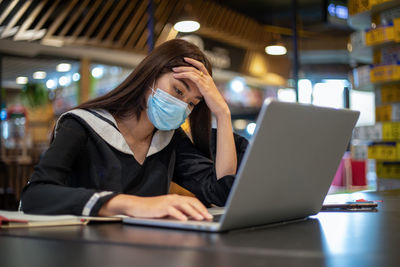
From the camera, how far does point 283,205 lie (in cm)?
103

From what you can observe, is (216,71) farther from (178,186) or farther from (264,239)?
(264,239)

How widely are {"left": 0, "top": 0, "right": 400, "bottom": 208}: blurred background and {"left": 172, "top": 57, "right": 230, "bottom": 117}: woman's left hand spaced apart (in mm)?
2361

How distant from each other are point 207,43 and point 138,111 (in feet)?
22.7

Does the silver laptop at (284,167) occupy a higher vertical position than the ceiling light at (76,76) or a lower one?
lower

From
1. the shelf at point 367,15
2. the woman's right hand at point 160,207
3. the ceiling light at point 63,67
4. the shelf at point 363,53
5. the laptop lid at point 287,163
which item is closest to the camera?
the laptop lid at point 287,163

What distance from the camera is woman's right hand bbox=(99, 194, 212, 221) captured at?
3.28 feet

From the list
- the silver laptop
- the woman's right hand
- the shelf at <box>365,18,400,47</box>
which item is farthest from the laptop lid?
the shelf at <box>365,18,400,47</box>

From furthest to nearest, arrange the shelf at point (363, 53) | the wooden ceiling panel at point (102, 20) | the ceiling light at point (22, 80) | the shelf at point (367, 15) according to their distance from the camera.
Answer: the ceiling light at point (22, 80), the wooden ceiling panel at point (102, 20), the shelf at point (363, 53), the shelf at point (367, 15)

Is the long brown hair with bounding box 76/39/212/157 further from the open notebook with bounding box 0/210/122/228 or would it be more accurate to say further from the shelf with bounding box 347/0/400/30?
the shelf with bounding box 347/0/400/30

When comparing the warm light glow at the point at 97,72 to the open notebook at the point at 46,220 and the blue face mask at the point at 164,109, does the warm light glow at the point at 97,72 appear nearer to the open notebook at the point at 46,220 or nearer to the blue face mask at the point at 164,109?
the blue face mask at the point at 164,109

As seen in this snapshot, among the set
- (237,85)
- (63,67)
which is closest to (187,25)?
(63,67)

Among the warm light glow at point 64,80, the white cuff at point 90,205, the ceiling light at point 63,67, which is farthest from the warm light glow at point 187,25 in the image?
the white cuff at point 90,205

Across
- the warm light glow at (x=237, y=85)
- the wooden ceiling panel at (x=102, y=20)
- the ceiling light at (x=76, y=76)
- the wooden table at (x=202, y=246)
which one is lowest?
the wooden table at (x=202, y=246)

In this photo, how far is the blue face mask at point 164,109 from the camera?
63.9 inches
